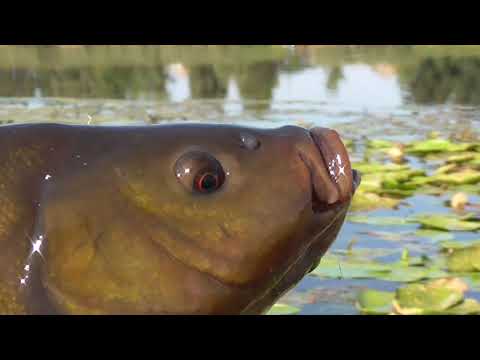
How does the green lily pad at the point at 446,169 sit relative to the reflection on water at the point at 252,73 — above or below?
above

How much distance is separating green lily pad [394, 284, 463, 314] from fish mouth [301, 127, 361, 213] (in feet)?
9.03

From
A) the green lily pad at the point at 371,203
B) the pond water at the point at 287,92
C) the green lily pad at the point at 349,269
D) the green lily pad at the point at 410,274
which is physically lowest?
the pond water at the point at 287,92

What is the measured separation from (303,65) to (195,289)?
71.6ft

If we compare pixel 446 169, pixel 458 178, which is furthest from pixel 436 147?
pixel 458 178

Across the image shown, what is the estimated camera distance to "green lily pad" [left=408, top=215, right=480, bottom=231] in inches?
259

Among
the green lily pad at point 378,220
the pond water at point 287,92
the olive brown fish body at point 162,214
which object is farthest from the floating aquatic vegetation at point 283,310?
the olive brown fish body at point 162,214

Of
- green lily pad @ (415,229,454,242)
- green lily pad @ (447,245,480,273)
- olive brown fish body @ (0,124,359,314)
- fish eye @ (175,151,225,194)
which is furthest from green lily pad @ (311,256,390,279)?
fish eye @ (175,151,225,194)

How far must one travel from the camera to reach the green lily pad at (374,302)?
15.6 feet

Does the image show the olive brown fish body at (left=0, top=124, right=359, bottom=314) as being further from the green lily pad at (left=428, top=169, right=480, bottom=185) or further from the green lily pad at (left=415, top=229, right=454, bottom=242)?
the green lily pad at (left=428, top=169, right=480, bottom=185)

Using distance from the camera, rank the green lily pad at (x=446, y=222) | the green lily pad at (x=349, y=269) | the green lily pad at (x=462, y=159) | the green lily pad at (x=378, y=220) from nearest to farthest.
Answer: the green lily pad at (x=349, y=269) → the green lily pad at (x=446, y=222) → the green lily pad at (x=378, y=220) → the green lily pad at (x=462, y=159)

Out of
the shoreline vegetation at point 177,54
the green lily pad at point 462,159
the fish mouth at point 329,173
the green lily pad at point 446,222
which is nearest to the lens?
the fish mouth at point 329,173

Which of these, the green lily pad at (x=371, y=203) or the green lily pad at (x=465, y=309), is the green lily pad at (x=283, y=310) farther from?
the green lily pad at (x=371, y=203)

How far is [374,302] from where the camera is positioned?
482 cm
